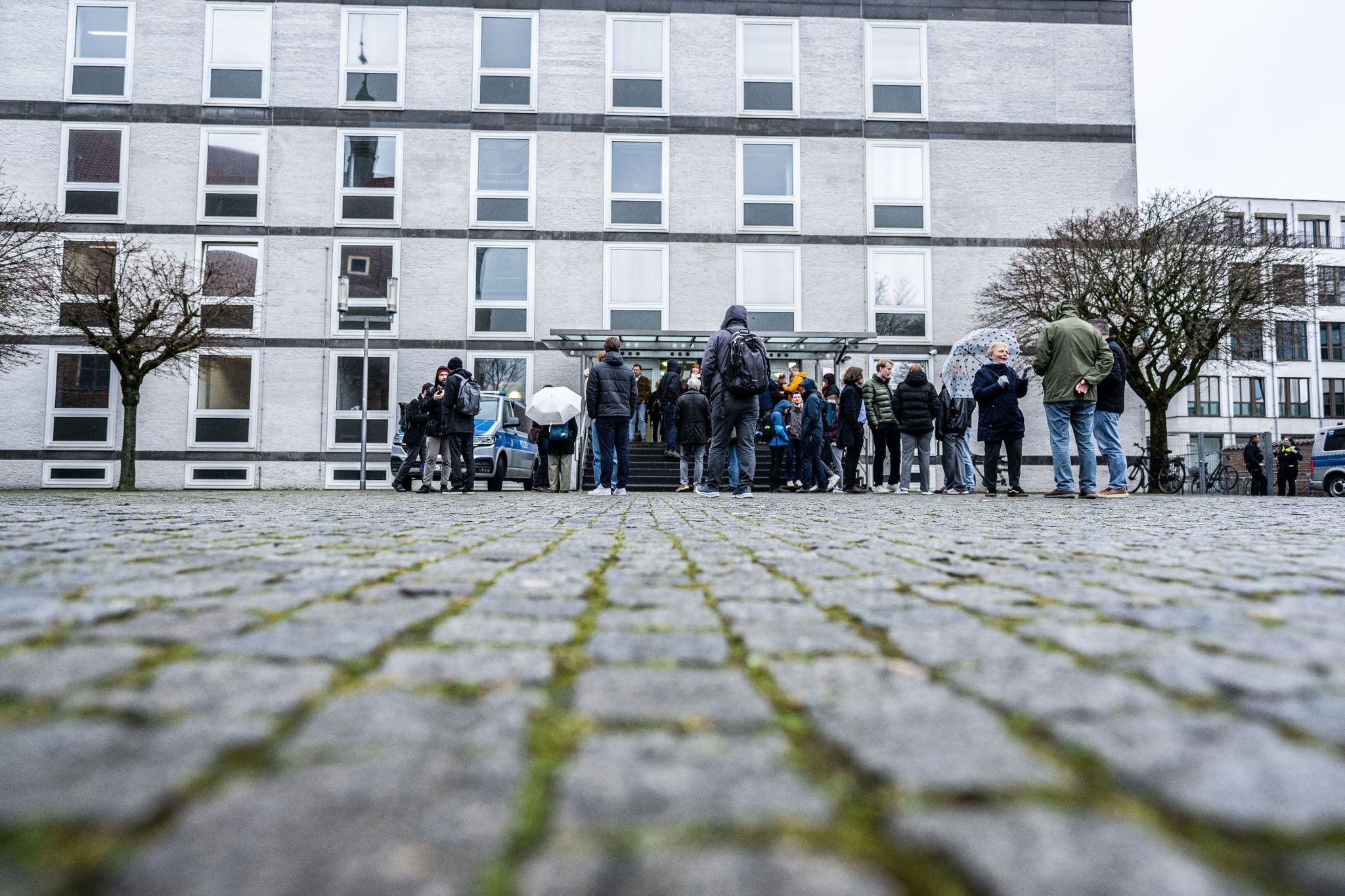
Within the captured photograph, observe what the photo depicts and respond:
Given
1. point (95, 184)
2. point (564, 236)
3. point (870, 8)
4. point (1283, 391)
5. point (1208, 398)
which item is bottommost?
point (1208, 398)

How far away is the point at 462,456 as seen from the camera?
44.1ft

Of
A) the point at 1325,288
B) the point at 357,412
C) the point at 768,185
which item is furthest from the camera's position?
the point at 768,185

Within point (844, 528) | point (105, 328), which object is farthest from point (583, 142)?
point (844, 528)

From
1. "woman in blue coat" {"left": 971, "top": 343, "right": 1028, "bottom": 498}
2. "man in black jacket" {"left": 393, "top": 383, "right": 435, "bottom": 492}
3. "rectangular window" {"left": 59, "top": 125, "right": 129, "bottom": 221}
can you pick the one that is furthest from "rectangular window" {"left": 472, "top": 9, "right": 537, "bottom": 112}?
"woman in blue coat" {"left": 971, "top": 343, "right": 1028, "bottom": 498}

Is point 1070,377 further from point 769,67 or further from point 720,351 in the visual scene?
point 769,67

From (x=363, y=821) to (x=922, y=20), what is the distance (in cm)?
2462

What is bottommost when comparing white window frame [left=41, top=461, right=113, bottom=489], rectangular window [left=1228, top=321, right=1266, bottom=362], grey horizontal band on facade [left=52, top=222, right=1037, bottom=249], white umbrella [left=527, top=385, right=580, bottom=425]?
white window frame [left=41, top=461, right=113, bottom=489]

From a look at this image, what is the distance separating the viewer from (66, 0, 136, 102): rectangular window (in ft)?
67.2

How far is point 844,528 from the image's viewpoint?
5582mm

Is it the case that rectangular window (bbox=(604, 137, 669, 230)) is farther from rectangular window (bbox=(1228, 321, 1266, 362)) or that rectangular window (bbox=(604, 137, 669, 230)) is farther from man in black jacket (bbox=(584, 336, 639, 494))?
rectangular window (bbox=(1228, 321, 1266, 362))

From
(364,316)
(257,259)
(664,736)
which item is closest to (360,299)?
(364,316)

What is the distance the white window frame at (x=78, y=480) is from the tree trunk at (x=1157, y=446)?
23851mm

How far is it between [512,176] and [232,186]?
6.70 metres

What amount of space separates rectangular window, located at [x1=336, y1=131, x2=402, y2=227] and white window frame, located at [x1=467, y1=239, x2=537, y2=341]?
201cm
